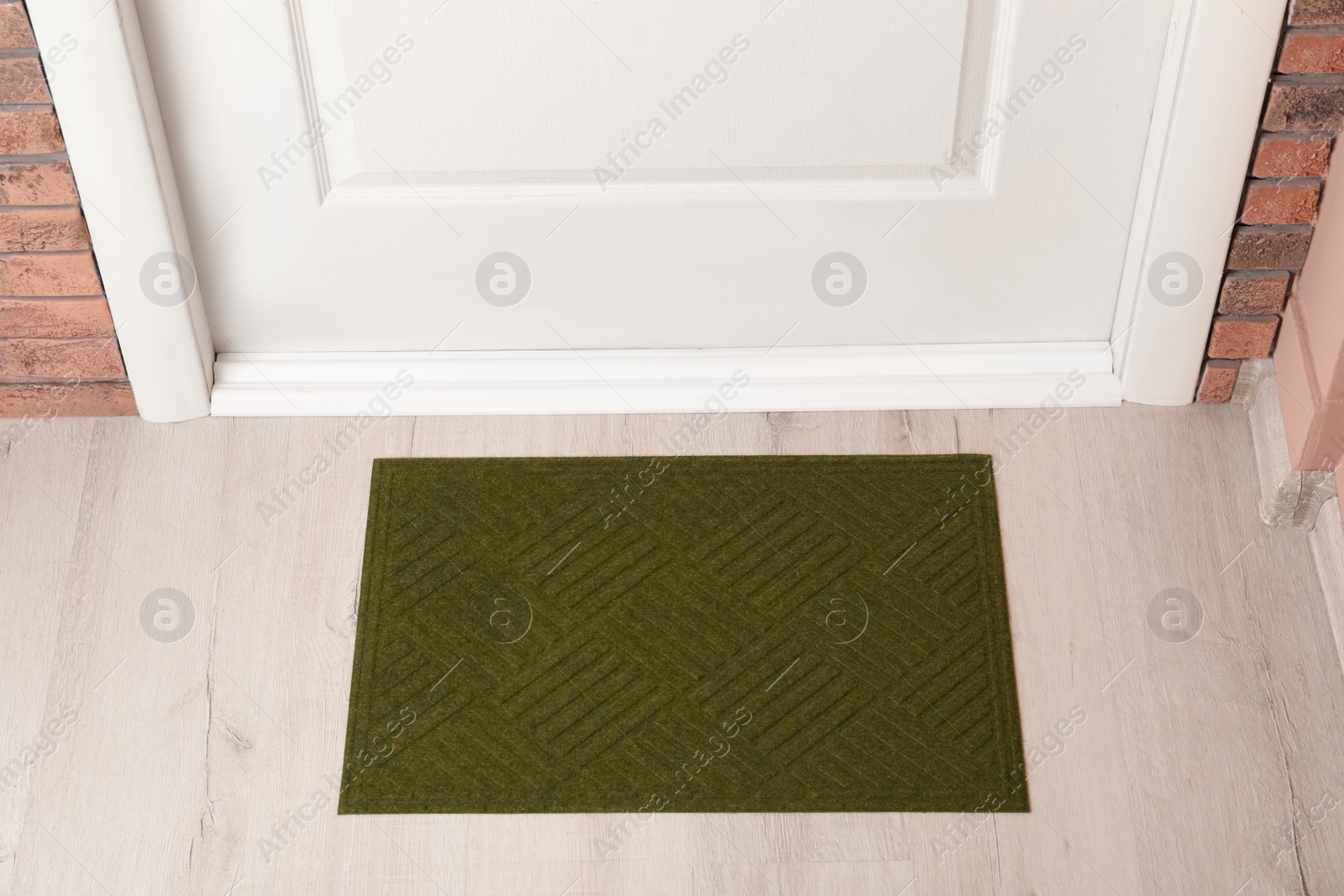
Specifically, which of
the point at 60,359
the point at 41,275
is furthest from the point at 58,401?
the point at 41,275

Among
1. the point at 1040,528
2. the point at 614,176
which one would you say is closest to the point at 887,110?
the point at 614,176

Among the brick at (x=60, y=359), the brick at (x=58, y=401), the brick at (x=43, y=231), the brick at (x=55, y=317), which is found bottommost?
the brick at (x=58, y=401)

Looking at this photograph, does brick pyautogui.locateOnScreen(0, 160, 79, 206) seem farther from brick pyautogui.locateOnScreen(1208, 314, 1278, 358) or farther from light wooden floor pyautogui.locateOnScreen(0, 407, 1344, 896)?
brick pyautogui.locateOnScreen(1208, 314, 1278, 358)

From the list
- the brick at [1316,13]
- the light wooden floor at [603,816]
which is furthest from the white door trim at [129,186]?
the brick at [1316,13]

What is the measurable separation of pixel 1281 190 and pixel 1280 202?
0.02 m

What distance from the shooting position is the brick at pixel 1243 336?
197 centimetres

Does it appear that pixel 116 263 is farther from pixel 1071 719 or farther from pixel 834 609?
pixel 1071 719

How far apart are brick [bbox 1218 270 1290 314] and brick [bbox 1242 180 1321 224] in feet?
0.31

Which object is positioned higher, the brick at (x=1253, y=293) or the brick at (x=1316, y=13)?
the brick at (x=1316, y=13)

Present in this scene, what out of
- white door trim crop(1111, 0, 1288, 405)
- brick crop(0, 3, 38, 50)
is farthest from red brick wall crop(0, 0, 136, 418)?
white door trim crop(1111, 0, 1288, 405)

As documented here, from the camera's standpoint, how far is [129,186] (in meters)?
1.82

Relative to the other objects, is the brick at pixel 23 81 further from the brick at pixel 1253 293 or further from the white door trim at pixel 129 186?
the brick at pixel 1253 293

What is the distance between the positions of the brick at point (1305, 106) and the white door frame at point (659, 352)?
0.03 metres

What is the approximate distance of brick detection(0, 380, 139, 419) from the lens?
2.07 metres
